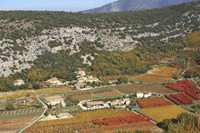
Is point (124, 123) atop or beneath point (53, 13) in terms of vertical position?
beneath

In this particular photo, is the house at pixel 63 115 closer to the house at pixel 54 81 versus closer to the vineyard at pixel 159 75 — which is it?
the house at pixel 54 81

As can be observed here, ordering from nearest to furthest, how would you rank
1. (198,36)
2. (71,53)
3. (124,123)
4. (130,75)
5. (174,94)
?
(124,123)
(174,94)
(130,75)
(71,53)
(198,36)

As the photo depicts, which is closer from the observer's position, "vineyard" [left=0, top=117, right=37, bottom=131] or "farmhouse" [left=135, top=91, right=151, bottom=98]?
"vineyard" [left=0, top=117, right=37, bottom=131]

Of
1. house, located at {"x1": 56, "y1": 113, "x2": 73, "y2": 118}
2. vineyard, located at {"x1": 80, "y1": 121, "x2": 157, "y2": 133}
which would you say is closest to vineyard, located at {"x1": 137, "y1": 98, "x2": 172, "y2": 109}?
vineyard, located at {"x1": 80, "y1": 121, "x2": 157, "y2": 133}

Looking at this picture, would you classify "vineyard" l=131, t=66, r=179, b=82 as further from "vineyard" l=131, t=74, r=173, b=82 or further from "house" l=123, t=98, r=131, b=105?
"house" l=123, t=98, r=131, b=105

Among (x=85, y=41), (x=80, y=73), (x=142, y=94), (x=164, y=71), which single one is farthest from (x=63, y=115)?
(x=85, y=41)

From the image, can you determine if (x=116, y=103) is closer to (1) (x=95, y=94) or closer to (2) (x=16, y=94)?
(1) (x=95, y=94)

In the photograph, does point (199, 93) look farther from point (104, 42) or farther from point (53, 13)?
point (53, 13)

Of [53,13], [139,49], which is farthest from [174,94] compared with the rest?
[53,13]
